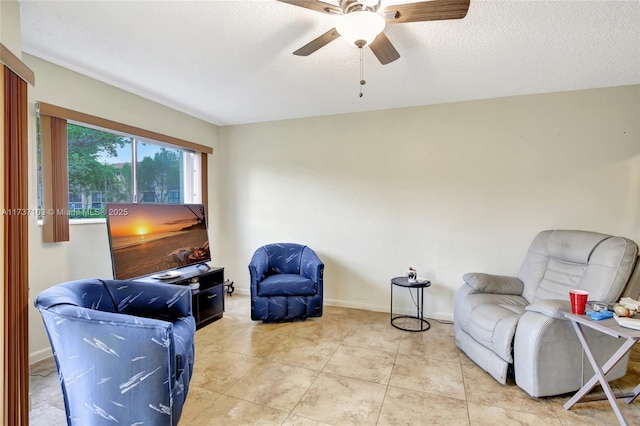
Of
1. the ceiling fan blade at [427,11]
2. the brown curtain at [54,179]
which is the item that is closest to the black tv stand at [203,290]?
the brown curtain at [54,179]

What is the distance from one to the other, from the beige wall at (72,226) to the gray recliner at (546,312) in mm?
3537

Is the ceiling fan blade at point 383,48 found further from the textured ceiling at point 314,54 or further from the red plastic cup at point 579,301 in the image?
the red plastic cup at point 579,301

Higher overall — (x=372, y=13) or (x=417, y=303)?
(x=372, y=13)

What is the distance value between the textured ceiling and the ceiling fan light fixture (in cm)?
44

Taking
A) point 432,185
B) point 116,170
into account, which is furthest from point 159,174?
point 432,185

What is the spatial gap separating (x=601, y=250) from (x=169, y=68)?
3.91 metres

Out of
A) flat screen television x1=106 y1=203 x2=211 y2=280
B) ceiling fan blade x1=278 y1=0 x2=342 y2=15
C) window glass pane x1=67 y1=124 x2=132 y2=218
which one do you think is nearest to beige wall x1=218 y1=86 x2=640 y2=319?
flat screen television x1=106 y1=203 x2=211 y2=280

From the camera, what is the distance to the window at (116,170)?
286 centimetres

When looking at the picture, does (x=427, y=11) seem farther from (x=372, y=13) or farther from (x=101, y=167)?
(x=101, y=167)

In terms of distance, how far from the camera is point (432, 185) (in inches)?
143

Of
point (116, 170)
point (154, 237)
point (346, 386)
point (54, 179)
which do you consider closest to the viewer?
point (346, 386)

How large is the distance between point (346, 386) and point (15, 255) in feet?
7.41

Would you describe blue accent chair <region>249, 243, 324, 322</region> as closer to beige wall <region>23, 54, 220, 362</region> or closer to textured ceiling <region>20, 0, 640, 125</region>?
beige wall <region>23, 54, 220, 362</region>

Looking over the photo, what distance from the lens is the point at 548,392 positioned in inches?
80.7
